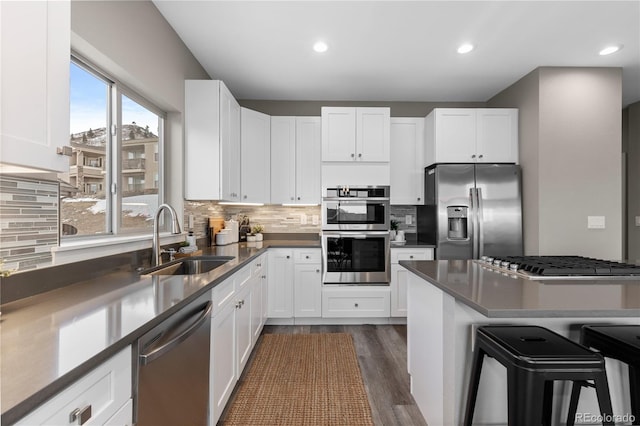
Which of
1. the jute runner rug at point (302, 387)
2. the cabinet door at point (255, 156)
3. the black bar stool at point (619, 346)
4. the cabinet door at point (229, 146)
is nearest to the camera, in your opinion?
the black bar stool at point (619, 346)

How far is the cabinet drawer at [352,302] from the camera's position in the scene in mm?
3549

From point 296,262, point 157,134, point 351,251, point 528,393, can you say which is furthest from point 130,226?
point 528,393

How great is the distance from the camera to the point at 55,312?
43.4 inches

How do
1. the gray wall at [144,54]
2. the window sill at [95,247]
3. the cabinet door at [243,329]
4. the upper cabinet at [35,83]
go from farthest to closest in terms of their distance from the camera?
the cabinet door at [243,329]
the gray wall at [144,54]
the window sill at [95,247]
the upper cabinet at [35,83]

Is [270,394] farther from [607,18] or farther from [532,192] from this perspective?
[607,18]

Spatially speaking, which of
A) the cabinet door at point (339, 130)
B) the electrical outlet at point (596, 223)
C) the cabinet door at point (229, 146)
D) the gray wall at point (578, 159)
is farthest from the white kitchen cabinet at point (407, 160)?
the cabinet door at point (229, 146)

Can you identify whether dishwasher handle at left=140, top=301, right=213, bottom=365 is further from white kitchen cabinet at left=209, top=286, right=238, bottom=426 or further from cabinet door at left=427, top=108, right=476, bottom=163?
cabinet door at left=427, top=108, right=476, bottom=163

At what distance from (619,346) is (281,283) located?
111 inches

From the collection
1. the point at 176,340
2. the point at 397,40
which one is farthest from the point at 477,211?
the point at 176,340

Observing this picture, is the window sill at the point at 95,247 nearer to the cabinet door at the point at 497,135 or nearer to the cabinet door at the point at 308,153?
the cabinet door at the point at 308,153

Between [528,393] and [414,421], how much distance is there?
3.41 feet

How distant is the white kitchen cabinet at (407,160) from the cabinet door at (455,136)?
315mm

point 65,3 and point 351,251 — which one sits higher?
point 65,3

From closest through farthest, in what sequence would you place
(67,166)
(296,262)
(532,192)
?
(67,166)
(532,192)
(296,262)
